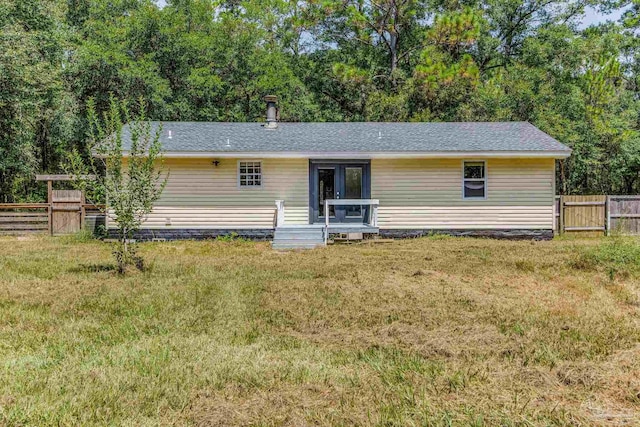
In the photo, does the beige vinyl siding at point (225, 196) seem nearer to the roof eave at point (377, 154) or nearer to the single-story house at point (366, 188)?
the single-story house at point (366, 188)

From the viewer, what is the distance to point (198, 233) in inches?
574

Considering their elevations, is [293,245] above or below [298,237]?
below

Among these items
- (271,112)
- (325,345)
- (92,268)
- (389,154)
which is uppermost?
(271,112)

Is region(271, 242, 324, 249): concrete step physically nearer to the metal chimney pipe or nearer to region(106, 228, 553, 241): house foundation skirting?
region(106, 228, 553, 241): house foundation skirting

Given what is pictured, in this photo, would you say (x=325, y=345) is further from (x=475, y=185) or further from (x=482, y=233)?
(x=475, y=185)

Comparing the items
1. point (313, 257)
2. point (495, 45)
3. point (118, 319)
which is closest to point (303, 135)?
point (313, 257)

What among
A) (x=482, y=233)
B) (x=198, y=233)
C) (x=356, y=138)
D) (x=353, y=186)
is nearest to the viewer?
(x=198, y=233)

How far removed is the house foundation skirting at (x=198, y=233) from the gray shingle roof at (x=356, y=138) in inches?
99.2

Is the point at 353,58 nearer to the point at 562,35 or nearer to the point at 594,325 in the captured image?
the point at 562,35

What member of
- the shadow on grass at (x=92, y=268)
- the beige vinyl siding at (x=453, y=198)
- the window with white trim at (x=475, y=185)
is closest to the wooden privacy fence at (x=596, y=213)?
the beige vinyl siding at (x=453, y=198)

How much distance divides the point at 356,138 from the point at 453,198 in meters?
3.84

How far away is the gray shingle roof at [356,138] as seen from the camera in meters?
14.3

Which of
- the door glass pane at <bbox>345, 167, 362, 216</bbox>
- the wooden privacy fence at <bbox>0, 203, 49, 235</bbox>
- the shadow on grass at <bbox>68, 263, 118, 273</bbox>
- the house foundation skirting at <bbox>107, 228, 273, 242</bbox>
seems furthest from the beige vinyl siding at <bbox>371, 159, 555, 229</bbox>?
the wooden privacy fence at <bbox>0, 203, 49, 235</bbox>

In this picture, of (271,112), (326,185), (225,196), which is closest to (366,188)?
(326,185)
